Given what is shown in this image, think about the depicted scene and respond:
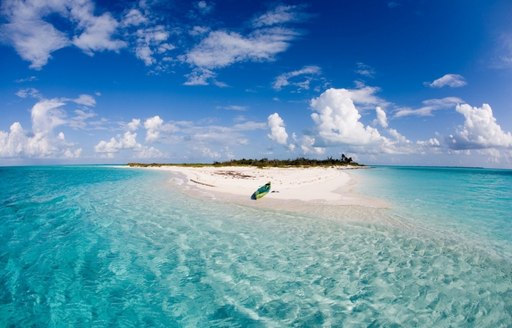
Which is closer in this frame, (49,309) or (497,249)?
(49,309)

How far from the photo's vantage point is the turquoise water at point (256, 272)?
612cm

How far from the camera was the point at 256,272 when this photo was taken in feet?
27.2

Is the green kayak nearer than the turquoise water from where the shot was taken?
No

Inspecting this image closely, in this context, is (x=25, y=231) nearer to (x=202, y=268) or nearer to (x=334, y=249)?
(x=202, y=268)

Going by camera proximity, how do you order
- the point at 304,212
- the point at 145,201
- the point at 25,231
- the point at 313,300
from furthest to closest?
the point at 145,201 → the point at 304,212 → the point at 25,231 → the point at 313,300

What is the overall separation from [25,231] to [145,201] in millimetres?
9187

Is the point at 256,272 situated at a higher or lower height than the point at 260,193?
lower

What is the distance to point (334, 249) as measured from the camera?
1015 cm

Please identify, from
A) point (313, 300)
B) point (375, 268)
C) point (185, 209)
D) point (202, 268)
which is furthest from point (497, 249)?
point (185, 209)

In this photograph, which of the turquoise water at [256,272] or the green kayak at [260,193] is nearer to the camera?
the turquoise water at [256,272]

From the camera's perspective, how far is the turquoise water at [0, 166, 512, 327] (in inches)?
241

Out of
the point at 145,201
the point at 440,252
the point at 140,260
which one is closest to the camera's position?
the point at 140,260

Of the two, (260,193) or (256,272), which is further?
(260,193)

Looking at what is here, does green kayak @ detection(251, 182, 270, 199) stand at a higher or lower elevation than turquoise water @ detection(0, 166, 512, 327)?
higher
